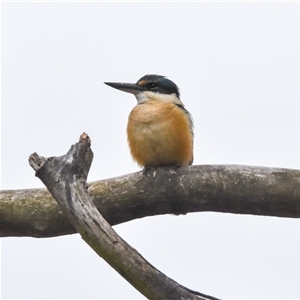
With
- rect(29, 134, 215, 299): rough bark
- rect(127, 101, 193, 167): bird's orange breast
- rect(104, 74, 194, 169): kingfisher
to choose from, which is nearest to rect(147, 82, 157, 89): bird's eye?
rect(104, 74, 194, 169): kingfisher

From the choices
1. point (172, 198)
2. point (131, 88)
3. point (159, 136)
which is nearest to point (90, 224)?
point (172, 198)

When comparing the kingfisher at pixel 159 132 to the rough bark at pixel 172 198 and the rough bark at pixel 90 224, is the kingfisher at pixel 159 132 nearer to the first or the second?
the rough bark at pixel 172 198

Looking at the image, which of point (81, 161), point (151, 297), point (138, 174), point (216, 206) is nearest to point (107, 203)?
point (138, 174)

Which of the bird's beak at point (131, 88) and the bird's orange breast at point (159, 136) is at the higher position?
the bird's beak at point (131, 88)

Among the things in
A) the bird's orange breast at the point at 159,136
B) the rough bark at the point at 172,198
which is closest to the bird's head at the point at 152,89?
the bird's orange breast at the point at 159,136

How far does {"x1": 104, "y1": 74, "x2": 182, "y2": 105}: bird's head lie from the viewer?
645 cm

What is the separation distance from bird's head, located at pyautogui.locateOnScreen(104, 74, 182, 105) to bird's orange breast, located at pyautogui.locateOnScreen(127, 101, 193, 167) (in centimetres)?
27

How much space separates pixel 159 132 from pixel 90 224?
2230 mm

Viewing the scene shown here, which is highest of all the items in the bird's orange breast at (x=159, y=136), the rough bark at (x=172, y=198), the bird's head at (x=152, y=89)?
the bird's head at (x=152, y=89)

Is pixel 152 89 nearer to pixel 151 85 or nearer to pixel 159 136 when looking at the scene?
pixel 151 85

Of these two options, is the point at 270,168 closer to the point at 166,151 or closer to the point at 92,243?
the point at 166,151

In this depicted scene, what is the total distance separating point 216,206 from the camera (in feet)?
16.0

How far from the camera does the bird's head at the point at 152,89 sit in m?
6.45

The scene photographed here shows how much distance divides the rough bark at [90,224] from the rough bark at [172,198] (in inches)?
37.8
